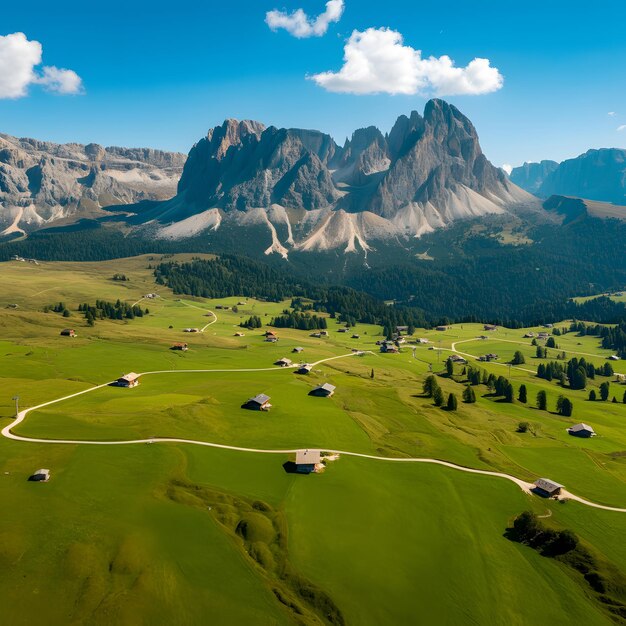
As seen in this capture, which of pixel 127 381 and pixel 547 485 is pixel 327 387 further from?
pixel 547 485

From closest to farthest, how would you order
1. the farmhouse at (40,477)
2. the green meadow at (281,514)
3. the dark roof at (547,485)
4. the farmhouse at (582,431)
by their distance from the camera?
the green meadow at (281,514) < the farmhouse at (40,477) < the dark roof at (547,485) < the farmhouse at (582,431)

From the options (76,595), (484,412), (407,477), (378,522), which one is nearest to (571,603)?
(378,522)

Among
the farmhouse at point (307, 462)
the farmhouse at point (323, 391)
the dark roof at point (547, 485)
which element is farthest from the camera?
the farmhouse at point (323, 391)

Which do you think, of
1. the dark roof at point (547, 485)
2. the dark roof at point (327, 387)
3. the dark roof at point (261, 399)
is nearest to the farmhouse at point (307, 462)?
the dark roof at point (261, 399)

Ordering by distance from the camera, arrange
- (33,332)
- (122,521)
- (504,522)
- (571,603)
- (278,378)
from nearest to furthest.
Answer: (571,603) < (122,521) < (504,522) < (278,378) < (33,332)

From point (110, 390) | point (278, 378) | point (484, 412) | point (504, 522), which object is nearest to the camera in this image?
point (504, 522)

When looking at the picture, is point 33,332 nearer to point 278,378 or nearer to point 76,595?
point 278,378

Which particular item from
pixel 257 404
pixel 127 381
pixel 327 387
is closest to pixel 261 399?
pixel 257 404

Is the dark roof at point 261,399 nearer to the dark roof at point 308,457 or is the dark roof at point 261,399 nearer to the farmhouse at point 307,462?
the dark roof at point 308,457
